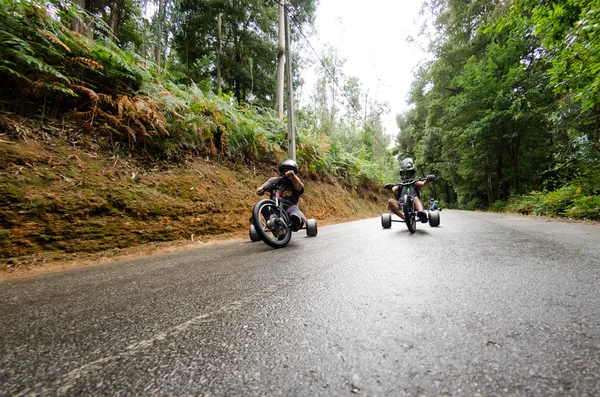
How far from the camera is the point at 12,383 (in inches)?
28.5

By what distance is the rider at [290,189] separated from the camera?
3.83m

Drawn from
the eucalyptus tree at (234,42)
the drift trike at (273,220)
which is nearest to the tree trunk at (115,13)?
the eucalyptus tree at (234,42)

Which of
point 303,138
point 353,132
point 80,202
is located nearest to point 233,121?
point 303,138

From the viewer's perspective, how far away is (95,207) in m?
3.21

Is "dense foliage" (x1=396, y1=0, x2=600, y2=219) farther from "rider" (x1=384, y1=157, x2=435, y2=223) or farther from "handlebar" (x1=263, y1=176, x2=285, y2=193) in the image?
"handlebar" (x1=263, y1=176, x2=285, y2=193)

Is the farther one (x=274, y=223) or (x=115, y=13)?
(x=115, y=13)

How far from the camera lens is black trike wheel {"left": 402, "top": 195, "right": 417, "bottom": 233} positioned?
4.33 meters

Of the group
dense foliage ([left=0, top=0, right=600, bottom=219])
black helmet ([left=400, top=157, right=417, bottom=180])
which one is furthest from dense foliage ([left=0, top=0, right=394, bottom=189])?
black helmet ([left=400, top=157, right=417, bottom=180])

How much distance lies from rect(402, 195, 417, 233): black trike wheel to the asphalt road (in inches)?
92.8

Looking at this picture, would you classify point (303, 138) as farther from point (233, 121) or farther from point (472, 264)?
point (472, 264)

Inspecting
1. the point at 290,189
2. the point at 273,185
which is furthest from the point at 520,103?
the point at 273,185

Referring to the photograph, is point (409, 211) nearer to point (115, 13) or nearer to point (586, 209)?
point (586, 209)

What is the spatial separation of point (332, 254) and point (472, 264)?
1.29 meters

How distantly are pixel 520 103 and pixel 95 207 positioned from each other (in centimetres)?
1614
